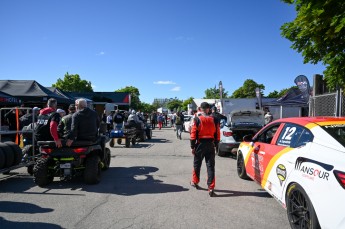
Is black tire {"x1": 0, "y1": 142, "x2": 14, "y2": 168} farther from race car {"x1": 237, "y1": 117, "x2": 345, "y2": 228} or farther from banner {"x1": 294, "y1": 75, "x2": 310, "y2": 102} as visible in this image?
banner {"x1": 294, "y1": 75, "x2": 310, "y2": 102}

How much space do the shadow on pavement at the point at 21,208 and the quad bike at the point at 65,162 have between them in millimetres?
1201

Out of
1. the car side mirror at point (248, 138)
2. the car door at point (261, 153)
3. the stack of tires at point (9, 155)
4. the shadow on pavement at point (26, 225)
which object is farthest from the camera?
the stack of tires at point (9, 155)

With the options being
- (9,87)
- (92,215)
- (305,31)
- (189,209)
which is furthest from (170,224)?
(9,87)

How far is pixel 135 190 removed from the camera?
6.41m

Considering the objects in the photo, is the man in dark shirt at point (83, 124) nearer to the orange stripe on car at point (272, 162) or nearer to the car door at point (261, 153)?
the car door at point (261, 153)

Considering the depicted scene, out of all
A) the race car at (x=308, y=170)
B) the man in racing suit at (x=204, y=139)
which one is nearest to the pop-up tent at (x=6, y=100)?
the man in racing suit at (x=204, y=139)

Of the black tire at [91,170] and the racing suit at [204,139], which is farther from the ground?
the racing suit at [204,139]

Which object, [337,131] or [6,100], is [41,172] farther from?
[6,100]

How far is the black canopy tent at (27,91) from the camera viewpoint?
15883 millimetres

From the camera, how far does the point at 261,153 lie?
5699mm

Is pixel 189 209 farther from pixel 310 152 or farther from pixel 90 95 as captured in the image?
pixel 90 95

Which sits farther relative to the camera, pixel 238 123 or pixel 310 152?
pixel 238 123

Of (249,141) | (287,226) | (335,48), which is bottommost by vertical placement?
(287,226)

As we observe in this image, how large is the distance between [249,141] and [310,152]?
275 cm
